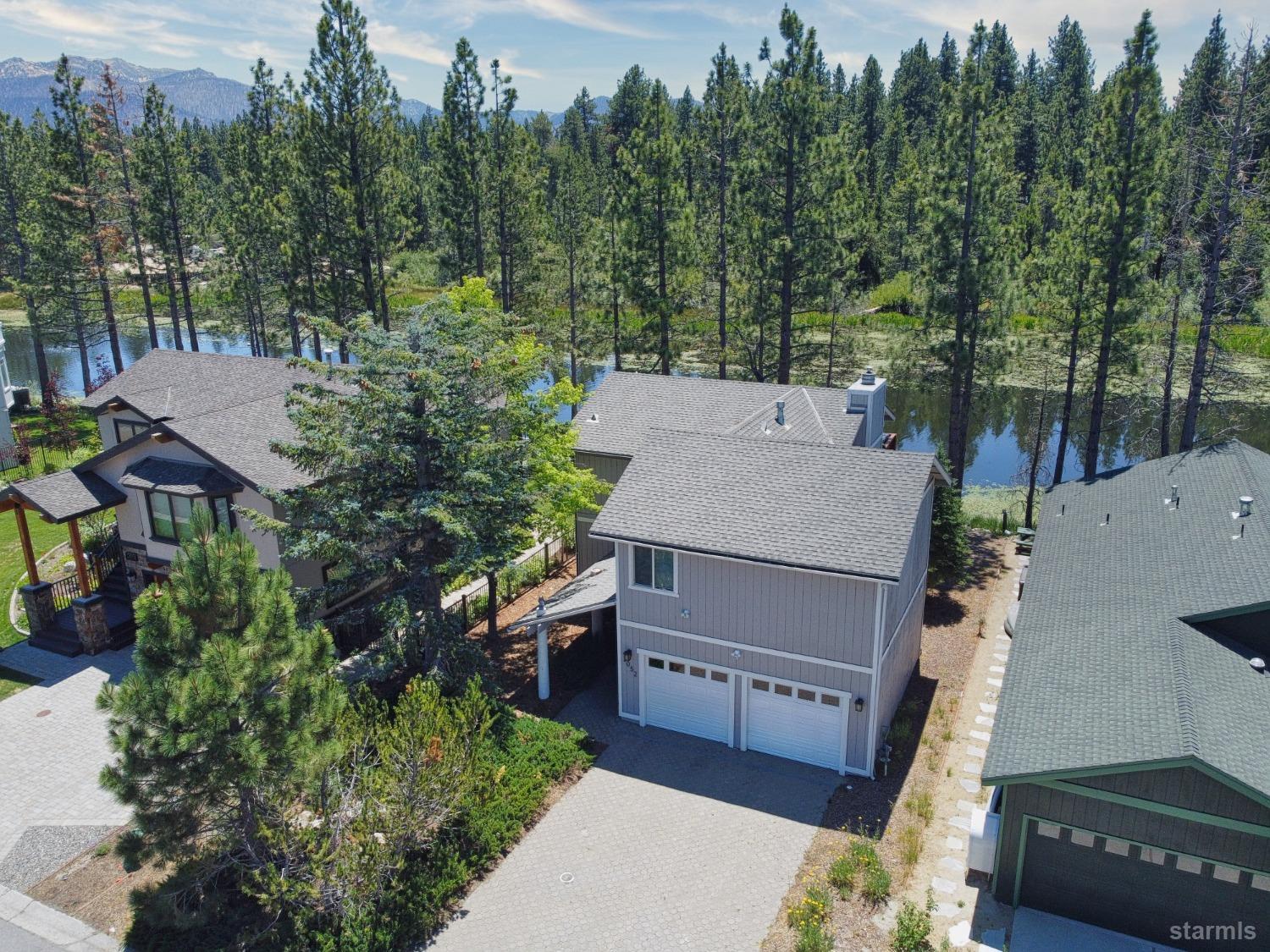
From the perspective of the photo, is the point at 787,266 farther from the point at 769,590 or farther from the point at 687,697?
→ the point at 687,697

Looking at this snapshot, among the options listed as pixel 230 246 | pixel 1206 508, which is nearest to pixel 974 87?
pixel 1206 508

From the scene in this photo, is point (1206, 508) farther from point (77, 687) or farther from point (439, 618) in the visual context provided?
point (77, 687)

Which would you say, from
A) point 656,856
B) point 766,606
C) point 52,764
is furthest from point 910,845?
point 52,764

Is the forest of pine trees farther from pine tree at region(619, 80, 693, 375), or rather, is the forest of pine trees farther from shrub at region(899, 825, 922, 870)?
shrub at region(899, 825, 922, 870)

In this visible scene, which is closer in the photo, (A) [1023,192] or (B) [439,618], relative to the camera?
(B) [439,618]

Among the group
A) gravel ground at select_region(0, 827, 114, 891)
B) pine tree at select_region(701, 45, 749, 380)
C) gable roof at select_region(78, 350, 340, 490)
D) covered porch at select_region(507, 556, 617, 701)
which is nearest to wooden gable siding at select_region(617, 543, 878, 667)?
covered porch at select_region(507, 556, 617, 701)

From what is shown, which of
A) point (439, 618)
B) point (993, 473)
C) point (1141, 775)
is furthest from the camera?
point (993, 473)

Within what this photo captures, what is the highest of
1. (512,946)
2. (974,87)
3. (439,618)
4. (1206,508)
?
(974,87)

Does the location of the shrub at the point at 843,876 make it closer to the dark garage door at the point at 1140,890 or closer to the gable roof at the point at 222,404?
the dark garage door at the point at 1140,890
